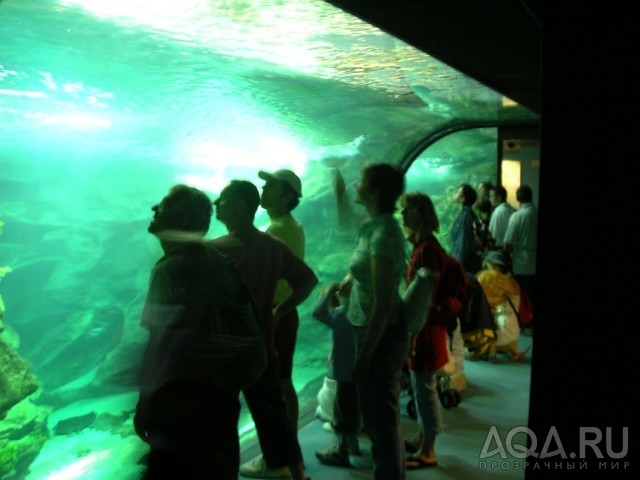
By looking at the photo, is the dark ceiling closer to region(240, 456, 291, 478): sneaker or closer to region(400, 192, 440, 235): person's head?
region(400, 192, 440, 235): person's head

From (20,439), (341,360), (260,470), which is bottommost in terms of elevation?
(20,439)

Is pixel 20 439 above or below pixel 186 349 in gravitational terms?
below

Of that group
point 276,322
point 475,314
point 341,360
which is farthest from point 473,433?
point 276,322

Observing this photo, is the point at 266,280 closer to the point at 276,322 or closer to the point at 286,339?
the point at 276,322

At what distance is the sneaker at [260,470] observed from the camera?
3.01 meters

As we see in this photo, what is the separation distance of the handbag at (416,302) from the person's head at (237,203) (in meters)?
0.87

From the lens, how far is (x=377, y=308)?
8.65 feet

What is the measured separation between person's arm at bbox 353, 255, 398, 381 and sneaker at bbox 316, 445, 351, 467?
115 centimetres

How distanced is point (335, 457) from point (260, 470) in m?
0.69

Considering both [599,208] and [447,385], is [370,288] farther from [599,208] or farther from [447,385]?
[447,385]

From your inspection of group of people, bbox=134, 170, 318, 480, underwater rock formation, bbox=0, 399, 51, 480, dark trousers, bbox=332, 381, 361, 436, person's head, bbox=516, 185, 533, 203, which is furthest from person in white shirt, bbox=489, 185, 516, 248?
underwater rock formation, bbox=0, 399, 51, 480

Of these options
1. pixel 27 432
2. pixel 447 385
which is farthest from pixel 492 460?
pixel 27 432

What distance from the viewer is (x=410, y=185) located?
27.4ft

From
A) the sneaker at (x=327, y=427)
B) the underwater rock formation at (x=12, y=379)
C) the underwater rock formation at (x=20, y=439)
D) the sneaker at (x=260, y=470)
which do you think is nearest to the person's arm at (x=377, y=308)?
the sneaker at (x=260, y=470)
